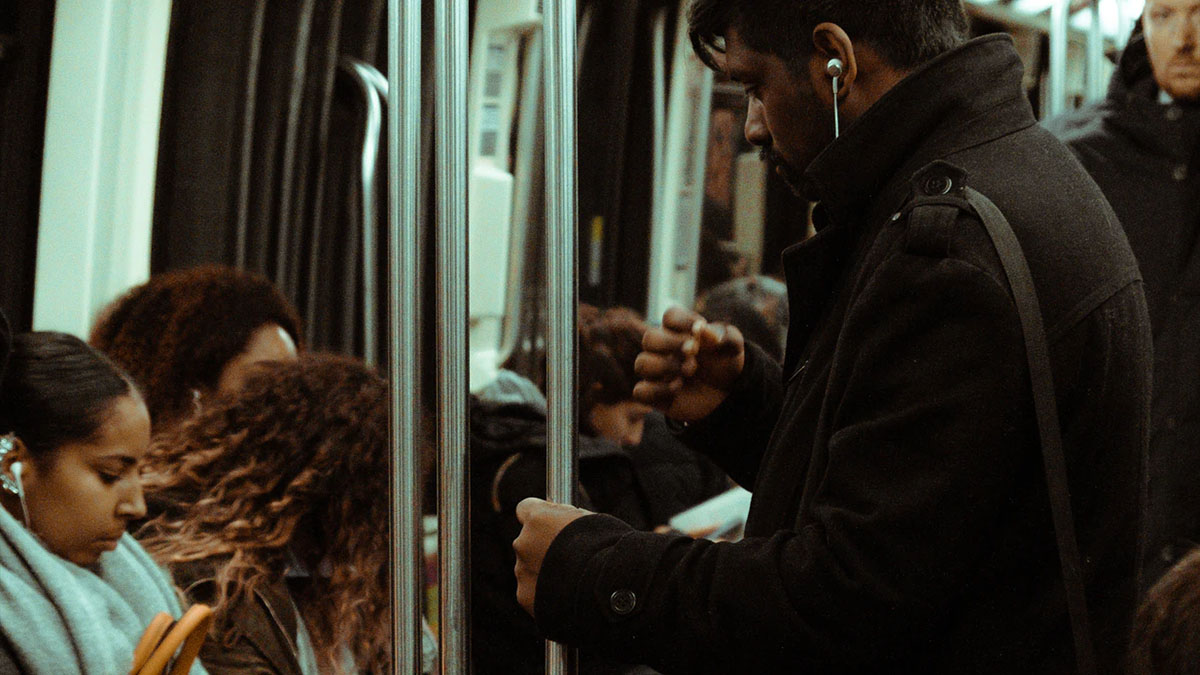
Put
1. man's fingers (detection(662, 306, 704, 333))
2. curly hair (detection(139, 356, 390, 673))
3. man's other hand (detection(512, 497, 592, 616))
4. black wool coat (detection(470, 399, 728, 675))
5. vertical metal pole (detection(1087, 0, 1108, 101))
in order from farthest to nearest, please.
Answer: vertical metal pole (detection(1087, 0, 1108, 101)) → black wool coat (detection(470, 399, 728, 675)) → curly hair (detection(139, 356, 390, 673)) → man's fingers (detection(662, 306, 704, 333)) → man's other hand (detection(512, 497, 592, 616))

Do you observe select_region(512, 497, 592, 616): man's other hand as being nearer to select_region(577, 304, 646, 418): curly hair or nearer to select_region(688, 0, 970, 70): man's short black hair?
select_region(688, 0, 970, 70): man's short black hair

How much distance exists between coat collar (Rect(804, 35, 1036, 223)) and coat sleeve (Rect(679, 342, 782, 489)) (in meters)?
0.30

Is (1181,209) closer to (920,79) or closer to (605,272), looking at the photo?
(605,272)

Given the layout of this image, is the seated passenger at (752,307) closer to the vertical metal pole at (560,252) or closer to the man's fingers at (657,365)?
the man's fingers at (657,365)

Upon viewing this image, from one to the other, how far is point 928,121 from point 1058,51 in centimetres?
167

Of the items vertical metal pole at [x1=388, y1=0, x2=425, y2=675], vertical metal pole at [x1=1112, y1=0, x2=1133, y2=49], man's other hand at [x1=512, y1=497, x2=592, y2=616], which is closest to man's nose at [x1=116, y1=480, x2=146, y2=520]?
vertical metal pole at [x1=388, y1=0, x2=425, y2=675]

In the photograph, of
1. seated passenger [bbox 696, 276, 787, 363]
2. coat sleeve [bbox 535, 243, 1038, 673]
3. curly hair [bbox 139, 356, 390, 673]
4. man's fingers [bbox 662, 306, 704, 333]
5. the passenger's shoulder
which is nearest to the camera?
coat sleeve [bbox 535, 243, 1038, 673]

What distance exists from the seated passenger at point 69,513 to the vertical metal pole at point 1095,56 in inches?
75.3

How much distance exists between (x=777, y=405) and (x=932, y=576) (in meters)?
0.42

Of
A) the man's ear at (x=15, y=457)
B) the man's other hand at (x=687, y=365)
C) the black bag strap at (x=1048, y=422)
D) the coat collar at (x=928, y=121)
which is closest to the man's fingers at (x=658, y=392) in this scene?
the man's other hand at (x=687, y=365)

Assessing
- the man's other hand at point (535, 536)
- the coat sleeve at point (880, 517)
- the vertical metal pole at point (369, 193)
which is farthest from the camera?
the vertical metal pole at point (369, 193)

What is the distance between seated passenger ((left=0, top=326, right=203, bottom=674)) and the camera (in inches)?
41.4

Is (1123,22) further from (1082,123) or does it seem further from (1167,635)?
(1167,635)

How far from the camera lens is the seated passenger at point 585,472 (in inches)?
75.3
